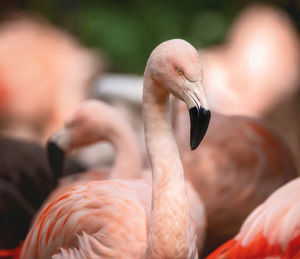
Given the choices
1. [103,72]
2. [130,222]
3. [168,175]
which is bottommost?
[103,72]

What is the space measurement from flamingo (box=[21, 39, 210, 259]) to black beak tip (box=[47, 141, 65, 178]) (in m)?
0.80

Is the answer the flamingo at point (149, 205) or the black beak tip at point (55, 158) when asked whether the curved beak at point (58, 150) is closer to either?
the black beak tip at point (55, 158)

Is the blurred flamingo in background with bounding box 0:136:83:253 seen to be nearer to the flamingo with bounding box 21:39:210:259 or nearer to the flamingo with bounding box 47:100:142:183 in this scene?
the flamingo with bounding box 47:100:142:183

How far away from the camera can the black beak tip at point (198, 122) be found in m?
2.07

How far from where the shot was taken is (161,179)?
223 centimetres

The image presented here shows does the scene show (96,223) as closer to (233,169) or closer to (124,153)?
(124,153)

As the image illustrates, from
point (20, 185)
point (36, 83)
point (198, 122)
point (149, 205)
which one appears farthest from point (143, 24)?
point (198, 122)

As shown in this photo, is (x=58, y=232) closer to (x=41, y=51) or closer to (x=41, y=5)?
(x=41, y=51)

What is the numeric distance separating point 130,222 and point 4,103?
365cm

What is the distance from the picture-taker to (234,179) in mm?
3484

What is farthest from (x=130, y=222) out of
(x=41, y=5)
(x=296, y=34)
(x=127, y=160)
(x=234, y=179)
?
(x=41, y=5)

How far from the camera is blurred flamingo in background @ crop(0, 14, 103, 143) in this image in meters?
5.79

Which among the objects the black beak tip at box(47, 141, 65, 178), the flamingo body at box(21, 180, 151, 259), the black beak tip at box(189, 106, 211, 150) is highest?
the black beak tip at box(189, 106, 211, 150)

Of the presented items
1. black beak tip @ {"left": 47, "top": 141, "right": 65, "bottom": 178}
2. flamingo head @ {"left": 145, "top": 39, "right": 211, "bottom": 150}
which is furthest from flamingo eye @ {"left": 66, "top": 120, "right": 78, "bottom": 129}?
flamingo head @ {"left": 145, "top": 39, "right": 211, "bottom": 150}
